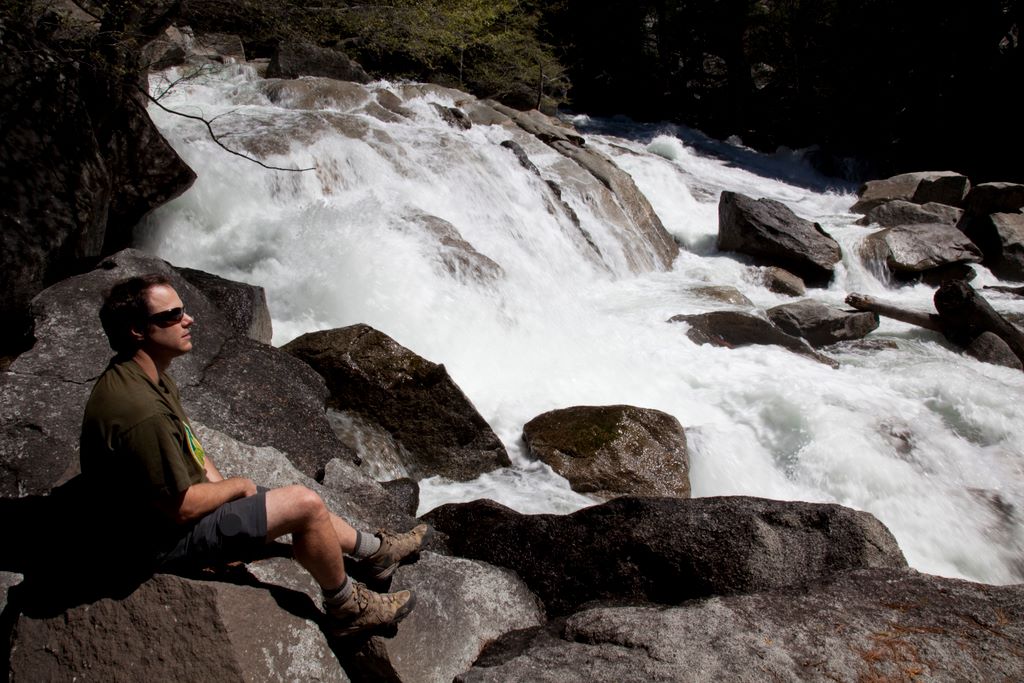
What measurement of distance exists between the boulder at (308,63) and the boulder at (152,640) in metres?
13.4

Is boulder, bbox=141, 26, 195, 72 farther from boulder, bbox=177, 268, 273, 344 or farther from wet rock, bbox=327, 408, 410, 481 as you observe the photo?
wet rock, bbox=327, 408, 410, 481

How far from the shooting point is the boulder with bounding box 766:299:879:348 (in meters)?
10.1

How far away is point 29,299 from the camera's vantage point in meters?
4.99

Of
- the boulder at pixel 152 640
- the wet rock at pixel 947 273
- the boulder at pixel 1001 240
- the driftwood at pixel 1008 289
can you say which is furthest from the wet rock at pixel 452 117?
the boulder at pixel 152 640

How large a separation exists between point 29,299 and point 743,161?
24.6 m

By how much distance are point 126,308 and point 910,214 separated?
58.1ft

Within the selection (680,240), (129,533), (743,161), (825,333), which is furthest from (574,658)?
(743,161)

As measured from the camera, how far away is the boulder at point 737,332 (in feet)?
31.1

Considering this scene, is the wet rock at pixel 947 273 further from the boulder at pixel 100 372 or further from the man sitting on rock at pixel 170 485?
the man sitting on rock at pixel 170 485

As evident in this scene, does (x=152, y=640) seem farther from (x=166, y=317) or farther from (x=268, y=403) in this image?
(x=268, y=403)

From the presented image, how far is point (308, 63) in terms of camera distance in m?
14.2

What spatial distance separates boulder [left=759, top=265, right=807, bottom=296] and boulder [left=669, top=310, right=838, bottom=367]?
3.24m

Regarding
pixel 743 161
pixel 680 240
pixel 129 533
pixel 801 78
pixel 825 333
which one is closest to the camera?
pixel 129 533

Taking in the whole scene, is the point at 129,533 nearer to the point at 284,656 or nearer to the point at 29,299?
the point at 284,656
